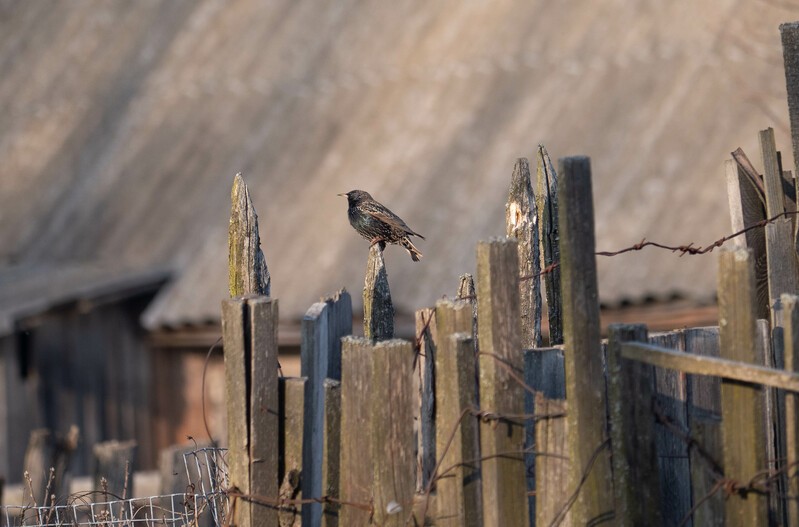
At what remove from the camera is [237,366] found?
3.52m

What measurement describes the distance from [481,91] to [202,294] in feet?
11.4

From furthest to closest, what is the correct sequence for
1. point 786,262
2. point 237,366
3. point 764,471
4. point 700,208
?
point 700,208, point 786,262, point 237,366, point 764,471

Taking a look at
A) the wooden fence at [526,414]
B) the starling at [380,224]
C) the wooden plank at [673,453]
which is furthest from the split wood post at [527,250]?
the starling at [380,224]

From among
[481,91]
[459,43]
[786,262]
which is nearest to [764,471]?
[786,262]

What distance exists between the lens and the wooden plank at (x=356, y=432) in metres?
3.45

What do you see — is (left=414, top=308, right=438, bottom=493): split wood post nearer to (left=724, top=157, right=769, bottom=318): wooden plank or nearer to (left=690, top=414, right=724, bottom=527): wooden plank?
(left=690, top=414, right=724, bottom=527): wooden plank

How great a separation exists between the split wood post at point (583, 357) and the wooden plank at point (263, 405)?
828mm

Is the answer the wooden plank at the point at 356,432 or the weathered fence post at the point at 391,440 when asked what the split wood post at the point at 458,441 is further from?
the wooden plank at the point at 356,432

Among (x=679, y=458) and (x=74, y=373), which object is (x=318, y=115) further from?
(x=679, y=458)

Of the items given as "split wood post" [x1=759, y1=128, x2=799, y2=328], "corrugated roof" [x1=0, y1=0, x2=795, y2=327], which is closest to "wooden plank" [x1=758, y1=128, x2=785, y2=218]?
"split wood post" [x1=759, y1=128, x2=799, y2=328]

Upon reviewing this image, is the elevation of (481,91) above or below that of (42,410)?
above

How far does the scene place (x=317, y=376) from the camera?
3.65 meters

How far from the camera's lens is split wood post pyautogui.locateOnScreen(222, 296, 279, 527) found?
3.50 m

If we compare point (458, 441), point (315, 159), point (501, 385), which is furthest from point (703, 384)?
point (315, 159)
